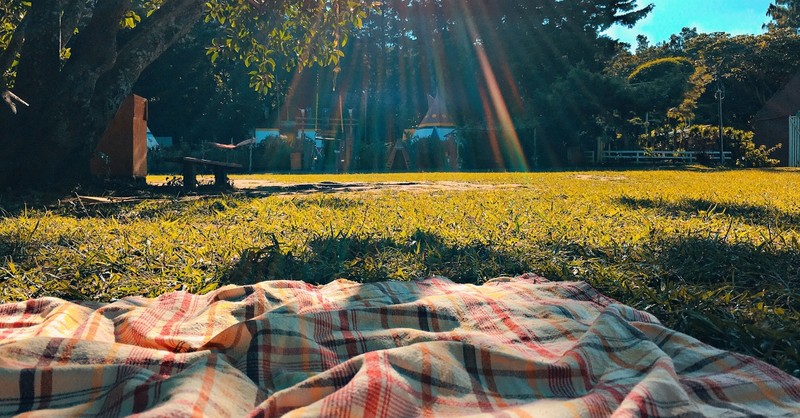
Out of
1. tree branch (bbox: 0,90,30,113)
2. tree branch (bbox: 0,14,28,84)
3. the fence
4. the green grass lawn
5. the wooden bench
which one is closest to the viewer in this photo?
the green grass lawn

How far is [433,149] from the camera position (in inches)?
917

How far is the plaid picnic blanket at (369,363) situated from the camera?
1262mm

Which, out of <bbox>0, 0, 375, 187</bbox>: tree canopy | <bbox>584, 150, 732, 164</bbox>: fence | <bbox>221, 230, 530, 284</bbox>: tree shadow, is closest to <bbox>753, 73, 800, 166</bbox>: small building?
<bbox>584, 150, 732, 164</bbox>: fence

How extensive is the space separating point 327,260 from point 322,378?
1.82 m

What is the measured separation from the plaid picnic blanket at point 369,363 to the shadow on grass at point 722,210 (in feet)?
10.2

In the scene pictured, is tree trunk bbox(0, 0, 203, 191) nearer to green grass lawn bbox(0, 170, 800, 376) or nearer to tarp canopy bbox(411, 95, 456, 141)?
green grass lawn bbox(0, 170, 800, 376)

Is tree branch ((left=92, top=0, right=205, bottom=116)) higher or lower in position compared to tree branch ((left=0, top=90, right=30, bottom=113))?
higher

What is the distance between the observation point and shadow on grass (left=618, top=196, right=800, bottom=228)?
4438 mm

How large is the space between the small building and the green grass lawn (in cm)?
2511

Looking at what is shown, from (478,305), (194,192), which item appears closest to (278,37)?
(194,192)

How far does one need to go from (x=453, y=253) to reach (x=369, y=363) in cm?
203

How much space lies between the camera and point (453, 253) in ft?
10.9

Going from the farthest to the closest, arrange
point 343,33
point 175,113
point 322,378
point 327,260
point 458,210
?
point 175,113 < point 343,33 < point 458,210 < point 327,260 < point 322,378

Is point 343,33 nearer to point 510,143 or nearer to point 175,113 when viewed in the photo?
point 510,143
